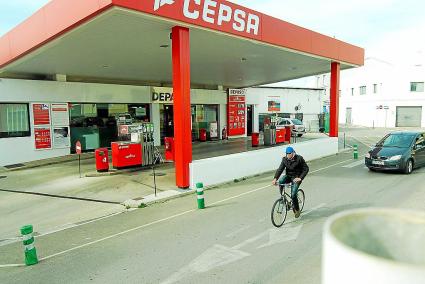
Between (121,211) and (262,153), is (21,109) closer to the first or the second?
(121,211)

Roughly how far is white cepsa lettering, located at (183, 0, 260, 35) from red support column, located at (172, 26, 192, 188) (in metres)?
0.60

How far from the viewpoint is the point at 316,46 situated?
48.4 feet

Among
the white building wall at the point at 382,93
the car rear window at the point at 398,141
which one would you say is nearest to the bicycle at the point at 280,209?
the car rear window at the point at 398,141

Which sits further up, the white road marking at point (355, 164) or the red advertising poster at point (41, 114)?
the red advertising poster at point (41, 114)

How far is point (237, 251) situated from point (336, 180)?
690 centimetres

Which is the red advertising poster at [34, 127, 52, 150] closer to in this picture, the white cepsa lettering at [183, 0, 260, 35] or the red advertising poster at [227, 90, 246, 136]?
the white cepsa lettering at [183, 0, 260, 35]

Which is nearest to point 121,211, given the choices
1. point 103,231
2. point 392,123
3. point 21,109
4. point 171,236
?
point 103,231

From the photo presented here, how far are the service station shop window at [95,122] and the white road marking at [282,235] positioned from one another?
1331 centimetres

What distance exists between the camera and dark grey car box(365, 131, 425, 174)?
11688mm

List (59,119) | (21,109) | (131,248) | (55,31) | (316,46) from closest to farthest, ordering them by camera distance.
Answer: (131,248) < (55,31) < (316,46) < (21,109) < (59,119)

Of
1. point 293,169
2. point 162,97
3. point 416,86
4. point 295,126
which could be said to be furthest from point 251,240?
point 416,86

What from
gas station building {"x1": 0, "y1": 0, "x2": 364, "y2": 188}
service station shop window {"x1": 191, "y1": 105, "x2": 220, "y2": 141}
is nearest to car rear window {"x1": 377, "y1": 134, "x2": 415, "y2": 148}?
gas station building {"x1": 0, "y1": 0, "x2": 364, "y2": 188}

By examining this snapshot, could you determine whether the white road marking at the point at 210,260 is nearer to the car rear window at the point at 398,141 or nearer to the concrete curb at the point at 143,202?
the concrete curb at the point at 143,202

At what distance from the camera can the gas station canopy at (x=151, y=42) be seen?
862 cm
